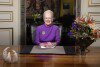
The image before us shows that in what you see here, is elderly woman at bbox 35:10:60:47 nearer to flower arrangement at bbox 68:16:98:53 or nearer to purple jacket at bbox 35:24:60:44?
purple jacket at bbox 35:24:60:44

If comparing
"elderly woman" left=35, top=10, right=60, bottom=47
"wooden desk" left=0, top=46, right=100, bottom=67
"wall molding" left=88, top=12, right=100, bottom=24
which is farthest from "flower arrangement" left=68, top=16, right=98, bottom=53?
"wall molding" left=88, top=12, right=100, bottom=24

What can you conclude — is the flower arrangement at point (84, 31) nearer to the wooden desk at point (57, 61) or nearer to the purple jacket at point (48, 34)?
the wooden desk at point (57, 61)

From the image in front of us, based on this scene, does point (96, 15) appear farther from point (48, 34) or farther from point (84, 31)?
point (84, 31)

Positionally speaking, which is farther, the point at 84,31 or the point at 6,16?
the point at 6,16

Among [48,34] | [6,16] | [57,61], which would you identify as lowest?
[57,61]

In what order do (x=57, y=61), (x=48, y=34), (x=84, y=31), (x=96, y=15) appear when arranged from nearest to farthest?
1. (x=57, y=61)
2. (x=84, y=31)
3. (x=48, y=34)
4. (x=96, y=15)

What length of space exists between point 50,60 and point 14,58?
27 cm

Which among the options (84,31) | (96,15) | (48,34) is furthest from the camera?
(96,15)

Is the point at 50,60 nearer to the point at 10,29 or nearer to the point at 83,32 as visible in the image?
the point at 83,32

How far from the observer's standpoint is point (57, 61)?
1749mm

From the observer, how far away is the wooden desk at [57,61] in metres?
1.64

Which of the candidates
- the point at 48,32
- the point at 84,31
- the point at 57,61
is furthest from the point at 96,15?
the point at 57,61

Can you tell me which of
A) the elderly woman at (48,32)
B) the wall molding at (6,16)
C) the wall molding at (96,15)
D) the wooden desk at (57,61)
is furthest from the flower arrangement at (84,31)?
the wall molding at (6,16)

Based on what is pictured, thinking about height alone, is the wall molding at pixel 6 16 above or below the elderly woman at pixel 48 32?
above
